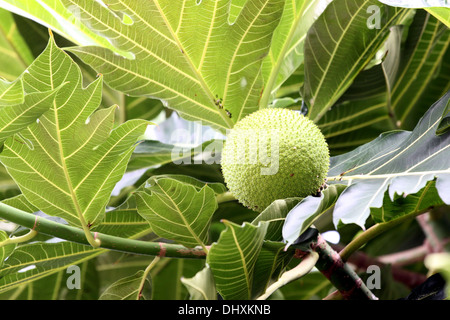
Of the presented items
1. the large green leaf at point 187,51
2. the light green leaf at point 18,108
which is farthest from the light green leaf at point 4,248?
the large green leaf at point 187,51

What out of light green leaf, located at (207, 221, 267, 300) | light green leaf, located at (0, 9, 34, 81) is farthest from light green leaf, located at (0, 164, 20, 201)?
light green leaf, located at (207, 221, 267, 300)

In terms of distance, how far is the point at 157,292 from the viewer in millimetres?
1024

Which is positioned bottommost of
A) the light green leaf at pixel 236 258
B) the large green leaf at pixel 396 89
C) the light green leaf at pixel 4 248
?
the light green leaf at pixel 236 258

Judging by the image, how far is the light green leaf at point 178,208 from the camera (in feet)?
1.99

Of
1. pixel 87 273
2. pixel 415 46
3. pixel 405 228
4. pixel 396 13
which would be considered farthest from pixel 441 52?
pixel 87 273

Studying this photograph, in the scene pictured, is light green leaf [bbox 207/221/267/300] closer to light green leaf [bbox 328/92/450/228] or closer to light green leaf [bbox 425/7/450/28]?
light green leaf [bbox 328/92/450/228]

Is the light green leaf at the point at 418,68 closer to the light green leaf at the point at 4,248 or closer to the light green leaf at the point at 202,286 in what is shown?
the light green leaf at the point at 202,286

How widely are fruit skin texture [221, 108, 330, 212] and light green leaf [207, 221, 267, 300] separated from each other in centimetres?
11

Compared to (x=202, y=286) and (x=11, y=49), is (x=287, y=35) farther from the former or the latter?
(x=11, y=49)

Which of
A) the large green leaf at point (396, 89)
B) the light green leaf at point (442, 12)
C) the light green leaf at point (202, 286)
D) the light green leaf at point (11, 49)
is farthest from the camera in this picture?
the light green leaf at point (11, 49)

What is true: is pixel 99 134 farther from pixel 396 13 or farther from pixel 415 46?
pixel 415 46

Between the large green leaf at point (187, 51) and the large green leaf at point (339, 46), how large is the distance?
0.32ft

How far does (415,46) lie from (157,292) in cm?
70

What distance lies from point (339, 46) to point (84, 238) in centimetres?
48
